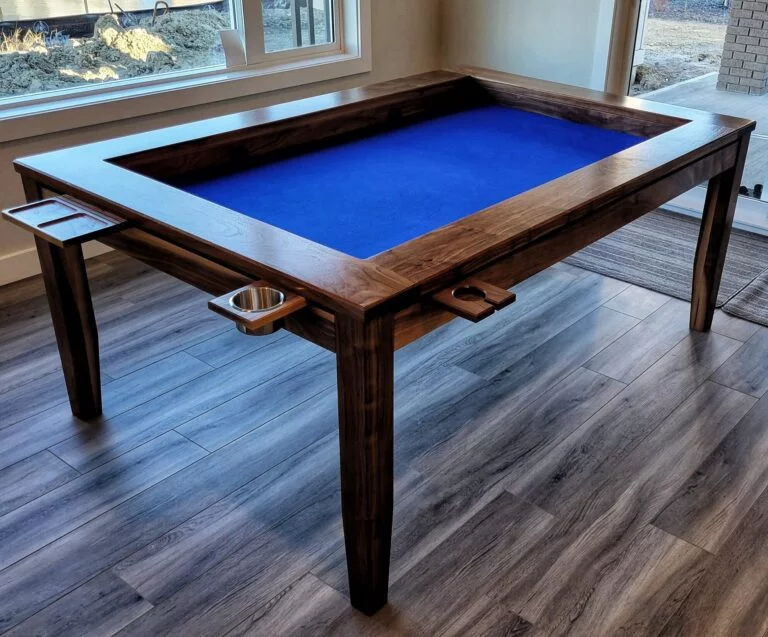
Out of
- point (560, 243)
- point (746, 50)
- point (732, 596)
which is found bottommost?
point (732, 596)

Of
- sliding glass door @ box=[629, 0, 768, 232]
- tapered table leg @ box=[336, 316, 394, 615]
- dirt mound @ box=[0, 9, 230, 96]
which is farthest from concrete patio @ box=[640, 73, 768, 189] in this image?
tapered table leg @ box=[336, 316, 394, 615]


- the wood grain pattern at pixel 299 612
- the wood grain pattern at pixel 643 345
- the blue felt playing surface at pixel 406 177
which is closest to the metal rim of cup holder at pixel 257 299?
the blue felt playing surface at pixel 406 177

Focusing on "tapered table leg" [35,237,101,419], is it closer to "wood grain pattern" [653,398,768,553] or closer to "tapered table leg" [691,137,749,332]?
"wood grain pattern" [653,398,768,553]

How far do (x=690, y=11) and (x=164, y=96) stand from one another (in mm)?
2388

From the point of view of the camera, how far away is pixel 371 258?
1.48m

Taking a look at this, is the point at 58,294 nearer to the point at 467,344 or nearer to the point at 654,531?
the point at 467,344

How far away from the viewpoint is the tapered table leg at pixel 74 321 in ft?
6.70

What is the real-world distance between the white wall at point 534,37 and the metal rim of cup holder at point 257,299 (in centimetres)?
288

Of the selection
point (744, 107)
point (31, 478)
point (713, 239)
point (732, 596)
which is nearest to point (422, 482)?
point (732, 596)

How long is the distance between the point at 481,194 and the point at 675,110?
89 cm

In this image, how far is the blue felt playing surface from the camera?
6.00 ft

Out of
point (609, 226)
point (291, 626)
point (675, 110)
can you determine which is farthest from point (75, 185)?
point (675, 110)

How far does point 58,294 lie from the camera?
6.88ft

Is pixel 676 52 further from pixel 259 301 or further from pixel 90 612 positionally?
pixel 90 612
